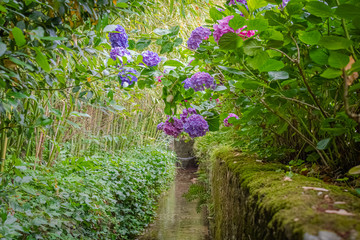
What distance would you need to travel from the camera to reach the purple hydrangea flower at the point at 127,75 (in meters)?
1.45

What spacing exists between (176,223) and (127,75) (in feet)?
9.36

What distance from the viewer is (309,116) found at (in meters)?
1.26

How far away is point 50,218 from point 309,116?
1420 mm

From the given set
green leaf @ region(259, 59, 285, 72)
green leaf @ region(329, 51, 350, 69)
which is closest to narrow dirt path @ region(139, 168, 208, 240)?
green leaf @ region(259, 59, 285, 72)

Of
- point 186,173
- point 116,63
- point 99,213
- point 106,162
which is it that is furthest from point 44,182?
point 186,173

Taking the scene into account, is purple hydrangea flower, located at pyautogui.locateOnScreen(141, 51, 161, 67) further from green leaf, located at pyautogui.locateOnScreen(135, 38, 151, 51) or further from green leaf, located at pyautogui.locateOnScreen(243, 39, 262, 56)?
green leaf, located at pyautogui.locateOnScreen(243, 39, 262, 56)

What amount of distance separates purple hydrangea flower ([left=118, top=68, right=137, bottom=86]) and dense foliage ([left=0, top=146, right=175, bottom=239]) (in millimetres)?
588

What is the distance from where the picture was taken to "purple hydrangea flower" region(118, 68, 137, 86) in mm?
1454

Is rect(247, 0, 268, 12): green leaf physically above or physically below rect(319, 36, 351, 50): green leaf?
above

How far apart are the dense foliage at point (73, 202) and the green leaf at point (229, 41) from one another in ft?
3.14

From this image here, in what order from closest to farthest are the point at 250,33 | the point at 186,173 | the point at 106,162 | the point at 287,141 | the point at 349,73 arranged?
the point at 349,73
the point at 250,33
the point at 287,141
the point at 106,162
the point at 186,173

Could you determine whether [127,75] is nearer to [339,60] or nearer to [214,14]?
[214,14]

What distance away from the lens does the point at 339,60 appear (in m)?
0.68

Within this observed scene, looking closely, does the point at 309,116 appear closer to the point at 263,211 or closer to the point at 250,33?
the point at 250,33
